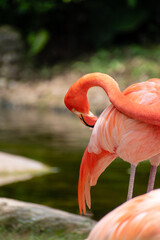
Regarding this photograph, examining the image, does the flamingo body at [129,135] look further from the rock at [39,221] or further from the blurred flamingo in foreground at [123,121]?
the rock at [39,221]

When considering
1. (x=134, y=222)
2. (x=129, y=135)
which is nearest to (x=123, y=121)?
(x=129, y=135)

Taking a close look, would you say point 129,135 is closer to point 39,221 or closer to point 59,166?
point 39,221

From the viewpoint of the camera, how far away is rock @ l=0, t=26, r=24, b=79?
14.3 m

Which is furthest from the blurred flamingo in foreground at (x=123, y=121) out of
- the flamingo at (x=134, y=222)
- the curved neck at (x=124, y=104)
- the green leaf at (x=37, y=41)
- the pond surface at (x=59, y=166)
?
the green leaf at (x=37, y=41)

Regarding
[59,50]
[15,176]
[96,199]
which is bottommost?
[59,50]

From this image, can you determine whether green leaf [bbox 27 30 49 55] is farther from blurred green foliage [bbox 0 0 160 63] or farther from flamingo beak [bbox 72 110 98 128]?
flamingo beak [bbox 72 110 98 128]

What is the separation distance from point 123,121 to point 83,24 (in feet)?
45.5

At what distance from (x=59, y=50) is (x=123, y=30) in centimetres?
247

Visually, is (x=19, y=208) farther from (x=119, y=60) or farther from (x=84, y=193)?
(x=119, y=60)

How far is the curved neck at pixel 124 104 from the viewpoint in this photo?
2189mm

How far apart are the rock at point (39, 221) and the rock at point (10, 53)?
11375mm


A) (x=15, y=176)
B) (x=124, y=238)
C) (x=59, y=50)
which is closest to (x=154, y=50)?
(x=59, y=50)

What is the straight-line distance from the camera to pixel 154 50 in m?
13.7

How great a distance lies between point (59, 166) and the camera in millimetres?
5496
